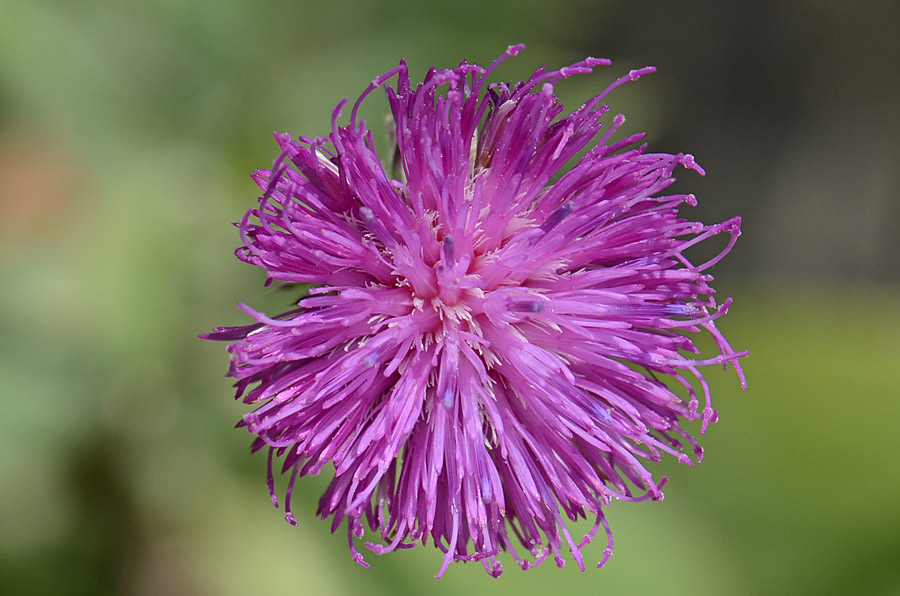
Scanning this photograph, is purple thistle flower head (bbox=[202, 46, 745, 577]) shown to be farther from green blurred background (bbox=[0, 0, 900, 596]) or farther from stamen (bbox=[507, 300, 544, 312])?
green blurred background (bbox=[0, 0, 900, 596])

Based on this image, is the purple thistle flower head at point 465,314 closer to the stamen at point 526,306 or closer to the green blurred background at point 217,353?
the stamen at point 526,306

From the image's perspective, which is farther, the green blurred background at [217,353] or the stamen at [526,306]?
the green blurred background at [217,353]

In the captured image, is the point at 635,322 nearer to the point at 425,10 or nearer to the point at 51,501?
the point at 425,10

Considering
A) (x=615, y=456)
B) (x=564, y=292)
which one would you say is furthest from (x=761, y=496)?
(x=564, y=292)

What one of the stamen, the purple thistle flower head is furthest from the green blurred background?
the stamen

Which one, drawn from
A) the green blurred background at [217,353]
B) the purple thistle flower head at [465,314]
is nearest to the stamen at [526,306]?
the purple thistle flower head at [465,314]

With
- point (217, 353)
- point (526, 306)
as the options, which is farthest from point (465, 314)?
point (217, 353)
